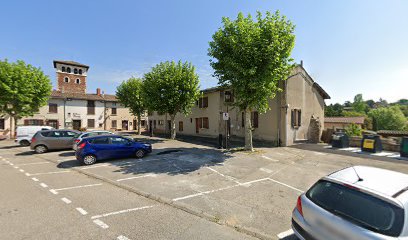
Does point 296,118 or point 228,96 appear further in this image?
point 228,96

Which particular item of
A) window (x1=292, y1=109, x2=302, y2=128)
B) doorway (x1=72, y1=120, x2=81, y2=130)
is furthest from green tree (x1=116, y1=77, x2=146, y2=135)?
window (x1=292, y1=109, x2=302, y2=128)

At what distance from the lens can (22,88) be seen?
22.3 meters

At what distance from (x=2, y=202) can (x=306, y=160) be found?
13574 millimetres

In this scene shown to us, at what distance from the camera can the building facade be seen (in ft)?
109

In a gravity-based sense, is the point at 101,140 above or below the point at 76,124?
below

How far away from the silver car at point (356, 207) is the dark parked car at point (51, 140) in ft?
54.9

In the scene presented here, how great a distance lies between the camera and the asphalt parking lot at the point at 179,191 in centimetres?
446

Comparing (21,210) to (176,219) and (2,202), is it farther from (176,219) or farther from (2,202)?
(176,219)

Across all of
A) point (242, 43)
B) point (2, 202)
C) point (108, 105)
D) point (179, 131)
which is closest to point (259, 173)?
point (242, 43)

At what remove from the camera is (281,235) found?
14.1 feet

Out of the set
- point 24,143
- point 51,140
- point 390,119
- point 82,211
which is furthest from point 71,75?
point 390,119

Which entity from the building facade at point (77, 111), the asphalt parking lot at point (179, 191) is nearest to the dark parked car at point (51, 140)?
the asphalt parking lot at point (179, 191)

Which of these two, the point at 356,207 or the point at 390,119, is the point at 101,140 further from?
the point at 390,119

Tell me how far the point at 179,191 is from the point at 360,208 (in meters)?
5.03
